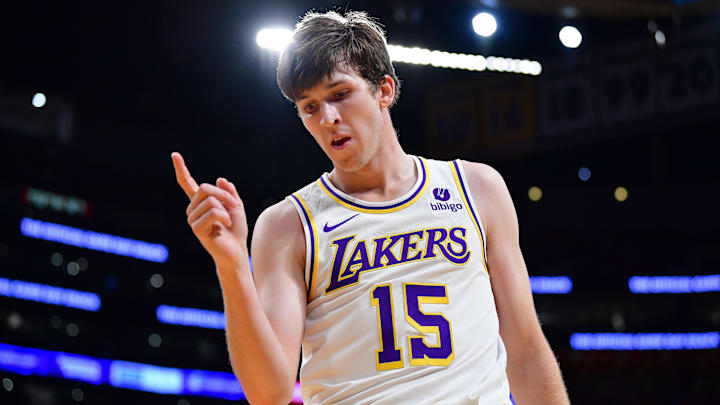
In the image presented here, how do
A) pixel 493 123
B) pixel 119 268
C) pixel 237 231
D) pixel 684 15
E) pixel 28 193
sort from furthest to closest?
pixel 119 268
pixel 28 193
pixel 493 123
pixel 684 15
pixel 237 231

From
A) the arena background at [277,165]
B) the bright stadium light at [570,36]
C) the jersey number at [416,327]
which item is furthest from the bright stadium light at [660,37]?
the jersey number at [416,327]

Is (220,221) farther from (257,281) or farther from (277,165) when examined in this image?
(277,165)

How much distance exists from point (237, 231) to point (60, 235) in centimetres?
1581

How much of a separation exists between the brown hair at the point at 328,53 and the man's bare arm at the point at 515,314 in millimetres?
523

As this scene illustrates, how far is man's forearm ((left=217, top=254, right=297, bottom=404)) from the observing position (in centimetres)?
217

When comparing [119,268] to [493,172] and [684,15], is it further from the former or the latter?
[493,172]

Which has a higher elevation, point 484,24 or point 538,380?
point 484,24

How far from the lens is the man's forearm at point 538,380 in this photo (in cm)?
260

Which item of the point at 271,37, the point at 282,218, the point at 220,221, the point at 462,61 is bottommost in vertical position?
the point at 220,221

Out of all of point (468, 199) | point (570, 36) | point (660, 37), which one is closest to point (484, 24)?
point (570, 36)

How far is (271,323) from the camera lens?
2.44m

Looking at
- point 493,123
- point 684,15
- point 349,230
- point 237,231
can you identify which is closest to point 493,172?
point 349,230

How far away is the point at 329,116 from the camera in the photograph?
2.52 m

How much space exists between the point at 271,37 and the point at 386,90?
8.24 meters
